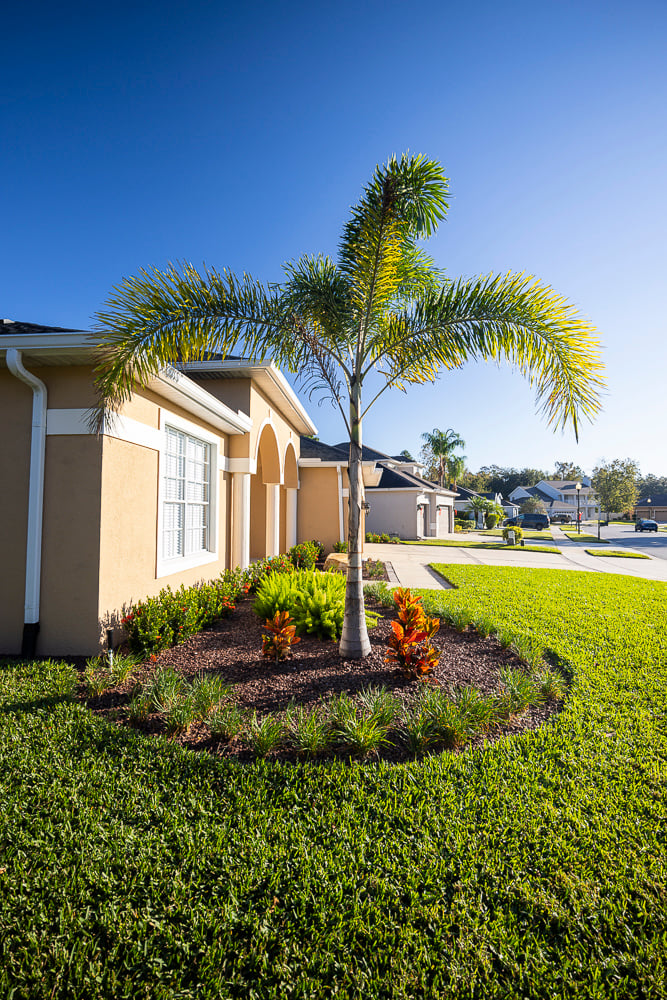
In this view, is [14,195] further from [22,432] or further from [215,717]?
[215,717]

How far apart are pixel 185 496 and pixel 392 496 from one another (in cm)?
2039

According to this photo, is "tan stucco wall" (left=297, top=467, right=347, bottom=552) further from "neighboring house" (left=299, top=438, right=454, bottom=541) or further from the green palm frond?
the green palm frond

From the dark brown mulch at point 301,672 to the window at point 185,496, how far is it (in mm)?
1761

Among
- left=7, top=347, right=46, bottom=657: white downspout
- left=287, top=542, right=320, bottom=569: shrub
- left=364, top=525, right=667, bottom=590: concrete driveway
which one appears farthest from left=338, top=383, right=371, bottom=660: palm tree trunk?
left=364, top=525, right=667, bottom=590: concrete driveway

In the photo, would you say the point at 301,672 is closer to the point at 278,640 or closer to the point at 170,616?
the point at 278,640

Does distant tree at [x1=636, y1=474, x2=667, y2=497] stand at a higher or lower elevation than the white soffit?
higher

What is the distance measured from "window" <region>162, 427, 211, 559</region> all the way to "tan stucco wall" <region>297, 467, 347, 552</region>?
24.5 ft

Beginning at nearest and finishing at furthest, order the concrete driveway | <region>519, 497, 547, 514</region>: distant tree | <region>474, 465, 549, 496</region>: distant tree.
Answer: the concrete driveway, <region>519, 497, 547, 514</region>: distant tree, <region>474, 465, 549, 496</region>: distant tree

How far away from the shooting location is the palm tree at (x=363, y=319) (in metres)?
5.10

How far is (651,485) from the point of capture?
98.2 metres

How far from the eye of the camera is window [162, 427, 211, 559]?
279 inches

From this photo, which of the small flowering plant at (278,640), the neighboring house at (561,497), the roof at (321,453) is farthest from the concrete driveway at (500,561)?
the neighboring house at (561,497)

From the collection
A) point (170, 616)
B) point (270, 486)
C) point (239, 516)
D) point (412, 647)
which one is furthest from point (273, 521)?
point (412, 647)

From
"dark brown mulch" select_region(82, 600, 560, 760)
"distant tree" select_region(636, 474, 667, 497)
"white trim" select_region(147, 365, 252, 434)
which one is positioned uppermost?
"distant tree" select_region(636, 474, 667, 497)
